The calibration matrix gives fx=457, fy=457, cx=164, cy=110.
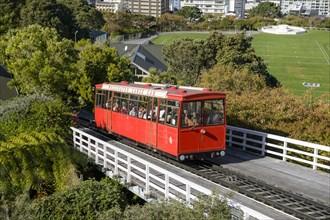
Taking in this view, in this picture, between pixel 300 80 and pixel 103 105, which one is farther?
pixel 300 80

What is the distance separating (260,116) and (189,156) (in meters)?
5.77

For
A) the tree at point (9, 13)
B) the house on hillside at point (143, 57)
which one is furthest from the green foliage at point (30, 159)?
the tree at point (9, 13)

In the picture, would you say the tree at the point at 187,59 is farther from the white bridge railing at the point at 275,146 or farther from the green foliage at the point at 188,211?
the green foliage at the point at 188,211

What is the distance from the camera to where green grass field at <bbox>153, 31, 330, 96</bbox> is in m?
66.6

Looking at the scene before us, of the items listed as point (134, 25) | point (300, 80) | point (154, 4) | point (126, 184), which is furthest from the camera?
point (154, 4)

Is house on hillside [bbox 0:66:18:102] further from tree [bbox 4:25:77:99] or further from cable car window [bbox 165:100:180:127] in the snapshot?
cable car window [bbox 165:100:180:127]

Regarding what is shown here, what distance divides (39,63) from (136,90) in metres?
9.33

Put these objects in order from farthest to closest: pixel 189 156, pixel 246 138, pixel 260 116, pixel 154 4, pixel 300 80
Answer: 1. pixel 154 4
2. pixel 300 80
3. pixel 260 116
4. pixel 246 138
5. pixel 189 156

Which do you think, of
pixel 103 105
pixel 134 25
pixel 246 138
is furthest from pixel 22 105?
pixel 134 25

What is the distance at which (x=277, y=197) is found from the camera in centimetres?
1314

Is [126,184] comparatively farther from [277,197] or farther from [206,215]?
[206,215]

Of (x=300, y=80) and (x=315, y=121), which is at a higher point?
(x=315, y=121)

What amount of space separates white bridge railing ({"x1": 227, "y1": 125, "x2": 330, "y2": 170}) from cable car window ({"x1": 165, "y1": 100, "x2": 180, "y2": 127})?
13.7 feet

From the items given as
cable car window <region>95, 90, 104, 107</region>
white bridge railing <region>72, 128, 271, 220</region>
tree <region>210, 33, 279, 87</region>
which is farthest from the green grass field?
white bridge railing <region>72, 128, 271, 220</region>
